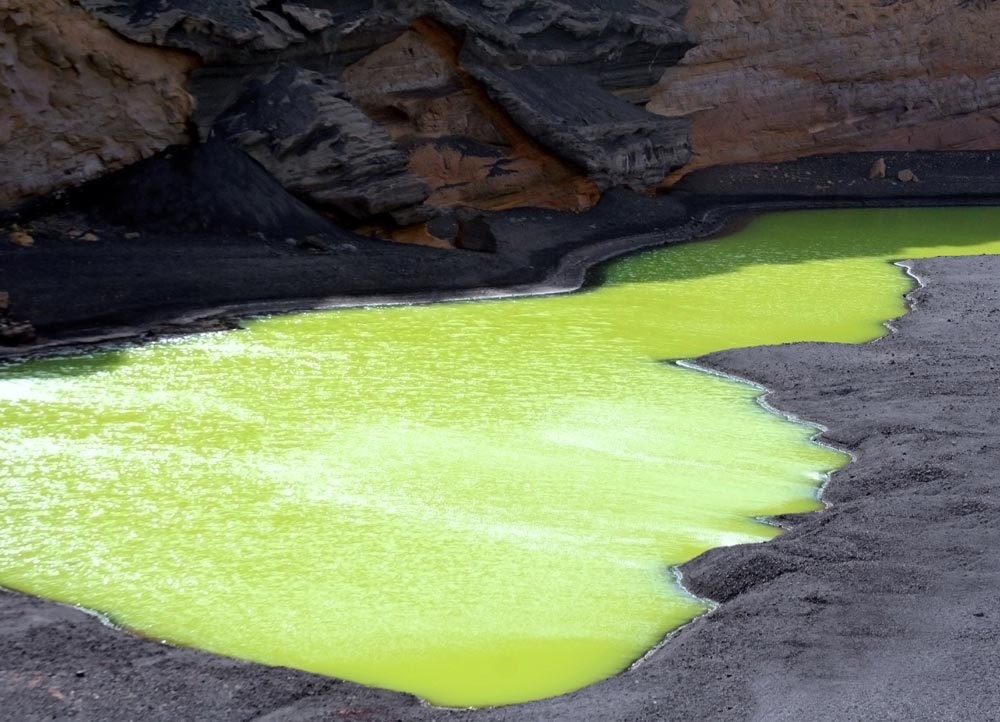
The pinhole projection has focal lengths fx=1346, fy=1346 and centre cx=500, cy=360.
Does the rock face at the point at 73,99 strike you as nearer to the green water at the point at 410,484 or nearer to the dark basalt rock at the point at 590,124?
the green water at the point at 410,484

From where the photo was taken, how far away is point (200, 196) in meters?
20.4

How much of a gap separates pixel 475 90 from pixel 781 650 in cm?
1888

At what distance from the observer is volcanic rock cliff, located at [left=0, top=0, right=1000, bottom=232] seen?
783 inches

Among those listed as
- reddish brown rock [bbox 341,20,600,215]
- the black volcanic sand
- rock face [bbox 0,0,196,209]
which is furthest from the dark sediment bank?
the black volcanic sand

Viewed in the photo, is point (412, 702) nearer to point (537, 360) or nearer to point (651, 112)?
point (537, 360)

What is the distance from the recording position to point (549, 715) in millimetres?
7559

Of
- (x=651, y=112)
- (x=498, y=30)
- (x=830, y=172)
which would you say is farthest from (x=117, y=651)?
(x=830, y=172)

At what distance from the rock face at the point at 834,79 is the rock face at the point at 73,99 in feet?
42.9

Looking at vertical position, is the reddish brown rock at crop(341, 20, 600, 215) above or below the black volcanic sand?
above

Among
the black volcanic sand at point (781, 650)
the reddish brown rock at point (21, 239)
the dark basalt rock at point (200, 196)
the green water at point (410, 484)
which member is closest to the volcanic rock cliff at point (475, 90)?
the dark basalt rock at point (200, 196)

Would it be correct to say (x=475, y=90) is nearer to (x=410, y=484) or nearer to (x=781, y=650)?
(x=410, y=484)

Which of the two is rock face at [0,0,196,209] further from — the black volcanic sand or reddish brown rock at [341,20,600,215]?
the black volcanic sand

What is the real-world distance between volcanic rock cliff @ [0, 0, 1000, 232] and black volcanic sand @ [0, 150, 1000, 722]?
1248cm

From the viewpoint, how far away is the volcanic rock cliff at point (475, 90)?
19.9m
